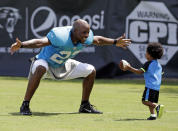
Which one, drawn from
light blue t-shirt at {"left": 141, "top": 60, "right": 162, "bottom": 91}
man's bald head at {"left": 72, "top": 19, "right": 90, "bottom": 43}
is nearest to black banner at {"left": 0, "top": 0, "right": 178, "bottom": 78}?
man's bald head at {"left": 72, "top": 19, "right": 90, "bottom": 43}

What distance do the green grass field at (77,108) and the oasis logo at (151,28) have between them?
1537mm

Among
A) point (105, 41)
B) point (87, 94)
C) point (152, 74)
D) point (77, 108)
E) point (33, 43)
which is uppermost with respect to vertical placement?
point (33, 43)

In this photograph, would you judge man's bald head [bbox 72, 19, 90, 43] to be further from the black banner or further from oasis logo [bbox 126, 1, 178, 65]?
oasis logo [bbox 126, 1, 178, 65]

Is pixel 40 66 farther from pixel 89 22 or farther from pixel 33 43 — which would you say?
pixel 89 22

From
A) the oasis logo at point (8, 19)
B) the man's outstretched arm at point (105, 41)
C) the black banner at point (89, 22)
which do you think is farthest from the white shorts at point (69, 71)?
the oasis logo at point (8, 19)

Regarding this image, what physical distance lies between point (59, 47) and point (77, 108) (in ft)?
4.76

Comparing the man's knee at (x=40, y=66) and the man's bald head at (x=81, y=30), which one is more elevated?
the man's bald head at (x=81, y=30)

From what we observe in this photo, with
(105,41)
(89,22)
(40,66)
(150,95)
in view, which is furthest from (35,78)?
(89,22)

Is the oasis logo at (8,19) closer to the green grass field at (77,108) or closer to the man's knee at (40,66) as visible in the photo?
the green grass field at (77,108)

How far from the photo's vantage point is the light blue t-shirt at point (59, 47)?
Answer: 838cm

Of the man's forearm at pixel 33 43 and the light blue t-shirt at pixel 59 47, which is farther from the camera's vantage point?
the light blue t-shirt at pixel 59 47

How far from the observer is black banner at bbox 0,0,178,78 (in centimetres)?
1611

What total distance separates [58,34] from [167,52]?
8.54 metres

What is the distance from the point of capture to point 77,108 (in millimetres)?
9594
